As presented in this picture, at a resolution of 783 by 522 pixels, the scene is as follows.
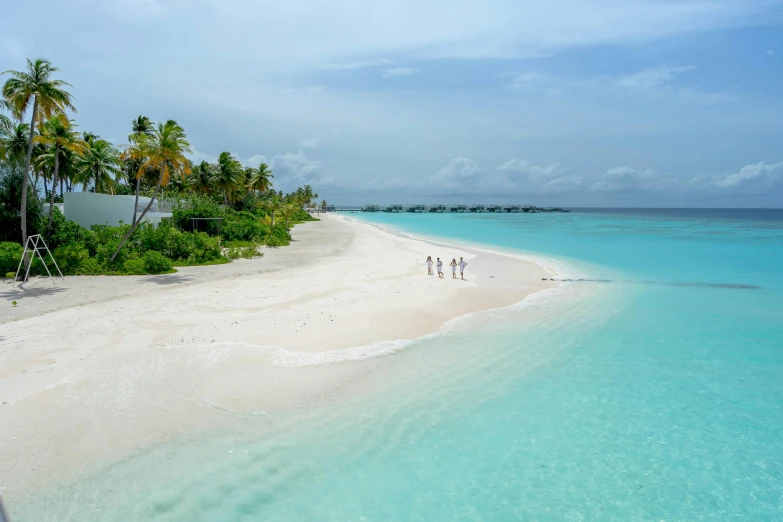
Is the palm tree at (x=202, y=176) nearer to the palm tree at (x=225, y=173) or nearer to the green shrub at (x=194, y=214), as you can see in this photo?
the palm tree at (x=225, y=173)

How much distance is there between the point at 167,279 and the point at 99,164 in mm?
21801

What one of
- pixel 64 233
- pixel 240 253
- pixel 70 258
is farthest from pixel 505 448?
pixel 240 253

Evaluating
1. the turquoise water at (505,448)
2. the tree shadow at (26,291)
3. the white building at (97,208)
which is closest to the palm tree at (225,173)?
the white building at (97,208)

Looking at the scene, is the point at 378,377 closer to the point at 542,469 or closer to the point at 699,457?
the point at 542,469

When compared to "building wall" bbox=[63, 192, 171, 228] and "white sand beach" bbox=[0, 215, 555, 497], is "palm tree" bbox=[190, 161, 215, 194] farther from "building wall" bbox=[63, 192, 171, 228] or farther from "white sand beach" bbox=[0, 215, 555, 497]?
"white sand beach" bbox=[0, 215, 555, 497]

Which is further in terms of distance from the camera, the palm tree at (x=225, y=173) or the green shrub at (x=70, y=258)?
the palm tree at (x=225, y=173)

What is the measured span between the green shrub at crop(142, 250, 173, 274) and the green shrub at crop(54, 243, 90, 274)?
3184 millimetres

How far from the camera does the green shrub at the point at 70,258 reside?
79.9ft

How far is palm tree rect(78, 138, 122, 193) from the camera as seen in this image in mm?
37812

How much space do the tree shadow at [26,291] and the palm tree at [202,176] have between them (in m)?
40.7

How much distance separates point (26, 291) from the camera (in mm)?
19953

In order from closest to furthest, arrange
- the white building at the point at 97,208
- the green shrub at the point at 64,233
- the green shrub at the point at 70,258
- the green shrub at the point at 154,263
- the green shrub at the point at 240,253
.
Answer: the green shrub at the point at 70,258 < the green shrub at the point at 154,263 < the green shrub at the point at 64,233 < the white building at the point at 97,208 < the green shrub at the point at 240,253

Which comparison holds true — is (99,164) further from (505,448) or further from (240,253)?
(505,448)

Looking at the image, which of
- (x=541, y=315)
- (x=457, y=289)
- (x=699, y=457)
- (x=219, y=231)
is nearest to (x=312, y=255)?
(x=219, y=231)
